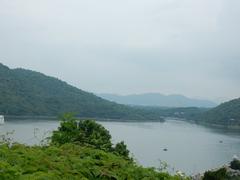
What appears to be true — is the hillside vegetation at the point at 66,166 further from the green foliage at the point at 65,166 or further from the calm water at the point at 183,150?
the calm water at the point at 183,150

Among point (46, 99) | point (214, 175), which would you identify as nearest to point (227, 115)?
point (46, 99)

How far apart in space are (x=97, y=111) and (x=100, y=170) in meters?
114

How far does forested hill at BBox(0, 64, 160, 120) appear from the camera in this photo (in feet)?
342

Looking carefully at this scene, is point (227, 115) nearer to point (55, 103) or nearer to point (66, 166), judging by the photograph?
point (55, 103)

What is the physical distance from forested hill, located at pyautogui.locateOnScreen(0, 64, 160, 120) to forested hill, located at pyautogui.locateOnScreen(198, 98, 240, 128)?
1977 cm

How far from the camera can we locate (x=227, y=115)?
11950 centimetres

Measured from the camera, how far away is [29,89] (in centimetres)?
11869

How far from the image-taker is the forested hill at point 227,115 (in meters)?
115

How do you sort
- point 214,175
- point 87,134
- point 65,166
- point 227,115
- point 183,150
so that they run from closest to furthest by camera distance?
point 65,166, point 214,175, point 87,134, point 183,150, point 227,115

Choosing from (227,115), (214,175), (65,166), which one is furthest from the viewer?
(227,115)

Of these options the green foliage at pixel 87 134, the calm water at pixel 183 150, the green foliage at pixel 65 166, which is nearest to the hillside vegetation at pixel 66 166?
the green foliage at pixel 65 166

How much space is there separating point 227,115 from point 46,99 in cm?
4657

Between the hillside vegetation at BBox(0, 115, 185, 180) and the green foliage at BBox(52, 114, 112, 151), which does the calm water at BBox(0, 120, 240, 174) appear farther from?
the hillside vegetation at BBox(0, 115, 185, 180)

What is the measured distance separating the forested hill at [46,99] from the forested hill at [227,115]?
64.9 ft
